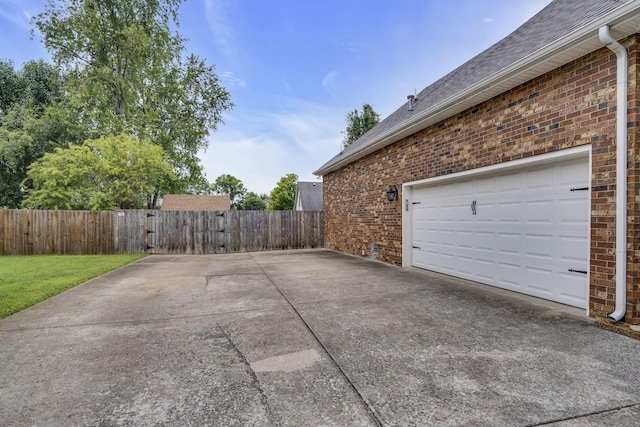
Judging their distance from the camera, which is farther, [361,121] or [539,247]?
[361,121]

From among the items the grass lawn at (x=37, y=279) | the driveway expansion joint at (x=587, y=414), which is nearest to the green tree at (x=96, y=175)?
the grass lawn at (x=37, y=279)

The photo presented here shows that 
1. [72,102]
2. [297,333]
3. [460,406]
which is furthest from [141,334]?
[72,102]

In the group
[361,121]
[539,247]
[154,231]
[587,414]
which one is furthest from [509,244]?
[361,121]

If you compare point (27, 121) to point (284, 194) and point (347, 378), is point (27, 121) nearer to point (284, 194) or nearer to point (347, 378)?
point (347, 378)

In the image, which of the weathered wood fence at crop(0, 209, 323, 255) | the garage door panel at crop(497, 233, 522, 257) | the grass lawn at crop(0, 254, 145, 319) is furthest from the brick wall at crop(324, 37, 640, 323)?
the grass lawn at crop(0, 254, 145, 319)

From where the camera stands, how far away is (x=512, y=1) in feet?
24.5

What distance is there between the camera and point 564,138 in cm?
386

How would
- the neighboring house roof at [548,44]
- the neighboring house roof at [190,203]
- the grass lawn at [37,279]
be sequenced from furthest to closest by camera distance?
the neighboring house roof at [190,203], the grass lawn at [37,279], the neighboring house roof at [548,44]

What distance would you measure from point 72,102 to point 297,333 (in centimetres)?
1975

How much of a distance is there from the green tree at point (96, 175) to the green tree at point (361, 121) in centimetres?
2101

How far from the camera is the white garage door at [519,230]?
3.91 metres

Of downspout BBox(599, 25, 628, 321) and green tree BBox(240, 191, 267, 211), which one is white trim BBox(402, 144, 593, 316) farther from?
green tree BBox(240, 191, 267, 211)

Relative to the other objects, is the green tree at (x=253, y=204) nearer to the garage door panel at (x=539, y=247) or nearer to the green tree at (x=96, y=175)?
the green tree at (x=96, y=175)

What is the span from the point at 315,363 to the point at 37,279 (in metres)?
6.46
